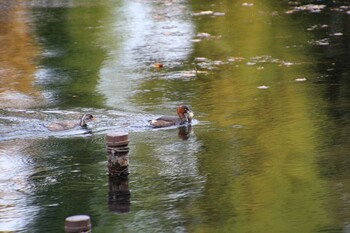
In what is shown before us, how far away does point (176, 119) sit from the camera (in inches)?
627

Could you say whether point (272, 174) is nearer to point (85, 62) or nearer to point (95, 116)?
point (95, 116)

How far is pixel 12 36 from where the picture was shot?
87.8 ft

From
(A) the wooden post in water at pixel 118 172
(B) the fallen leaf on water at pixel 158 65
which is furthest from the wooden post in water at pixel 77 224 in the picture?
(B) the fallen leaf on water at pixel 158 65

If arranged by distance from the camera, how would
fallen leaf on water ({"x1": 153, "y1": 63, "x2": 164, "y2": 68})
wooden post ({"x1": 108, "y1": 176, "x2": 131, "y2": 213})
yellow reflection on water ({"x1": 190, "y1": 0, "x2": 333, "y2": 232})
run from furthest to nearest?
fallen leaf on water ({"x1": 153, "y1": 63, "x2": 164, "y2": 68}) < wooden post ({"x1": 108, "y1": 176, "x2": 131, "y2": 213}) < yellow reflection on water ({"x1": 190, "y1": 0, "x2": 333, "y2": 232})

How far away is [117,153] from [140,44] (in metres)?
12.5

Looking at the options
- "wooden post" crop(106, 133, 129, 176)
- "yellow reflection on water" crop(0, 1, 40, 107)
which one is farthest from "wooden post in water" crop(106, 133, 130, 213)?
"yellow reflection on water" crop(0, 1, 40, 107)

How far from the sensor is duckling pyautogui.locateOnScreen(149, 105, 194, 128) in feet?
52.2

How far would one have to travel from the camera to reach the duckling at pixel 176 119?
15914 mm

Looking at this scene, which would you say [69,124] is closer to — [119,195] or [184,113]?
[184,113]

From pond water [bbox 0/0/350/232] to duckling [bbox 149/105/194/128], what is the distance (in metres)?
0.18

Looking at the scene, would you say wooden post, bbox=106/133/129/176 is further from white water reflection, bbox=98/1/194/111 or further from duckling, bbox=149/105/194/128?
white water reflection, bbox=98/1/194/111

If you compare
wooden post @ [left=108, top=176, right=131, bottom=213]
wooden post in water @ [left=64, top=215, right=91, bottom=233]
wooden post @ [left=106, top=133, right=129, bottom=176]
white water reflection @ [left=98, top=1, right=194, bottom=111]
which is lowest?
white water reflection @ [left=98, top=1, right=194, bottom=111]

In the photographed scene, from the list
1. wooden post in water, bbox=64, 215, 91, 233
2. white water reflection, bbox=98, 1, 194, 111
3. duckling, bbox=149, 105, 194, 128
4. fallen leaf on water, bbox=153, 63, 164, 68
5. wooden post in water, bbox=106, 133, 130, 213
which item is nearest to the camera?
wooden post in water, bbox=64, 215, 91, 233

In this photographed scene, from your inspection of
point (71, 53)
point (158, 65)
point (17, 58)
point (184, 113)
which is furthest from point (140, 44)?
point (184, 113)
